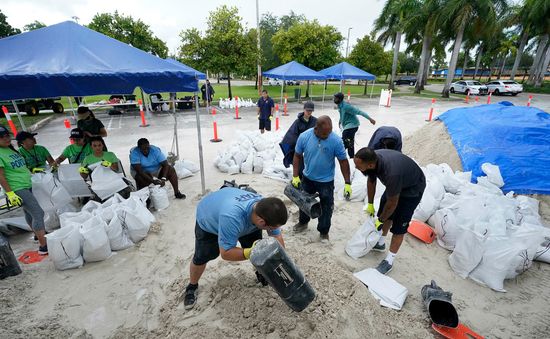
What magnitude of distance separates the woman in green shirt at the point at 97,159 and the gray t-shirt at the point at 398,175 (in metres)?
3.96

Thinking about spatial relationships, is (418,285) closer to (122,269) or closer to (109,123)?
(122,269)

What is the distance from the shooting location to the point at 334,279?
2.71 meters

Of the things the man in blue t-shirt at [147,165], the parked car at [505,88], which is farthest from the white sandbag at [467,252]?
the parked car at [505,88]

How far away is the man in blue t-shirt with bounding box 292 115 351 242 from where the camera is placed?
10.5 feet

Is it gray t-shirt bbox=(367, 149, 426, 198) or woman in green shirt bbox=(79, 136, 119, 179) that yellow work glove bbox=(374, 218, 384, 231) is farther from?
woman in green shirt bbox=(79, 136, 119, 179)

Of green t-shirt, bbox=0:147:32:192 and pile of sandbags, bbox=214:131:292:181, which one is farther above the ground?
green t-shirt, bbox=0:147:32:192

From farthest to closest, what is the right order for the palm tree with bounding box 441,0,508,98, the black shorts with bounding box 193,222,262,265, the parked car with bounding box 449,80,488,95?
the parked car with bounding box 449,80,488,95
the palm tree with bounding box 441,0,508,98
the black shorts with bounding box 193,222,262,265

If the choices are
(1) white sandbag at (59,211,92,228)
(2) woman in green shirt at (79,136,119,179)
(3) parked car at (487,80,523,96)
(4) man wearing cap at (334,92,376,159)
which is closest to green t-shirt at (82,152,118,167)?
(2) woman in green shirt at (79,136,119,179)

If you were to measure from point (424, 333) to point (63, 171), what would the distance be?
5.18 meters

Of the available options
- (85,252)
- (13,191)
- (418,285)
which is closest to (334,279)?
(418,285)

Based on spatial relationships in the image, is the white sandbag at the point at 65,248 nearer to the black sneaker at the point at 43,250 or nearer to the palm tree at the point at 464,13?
the black sneaker at the point at 43,250

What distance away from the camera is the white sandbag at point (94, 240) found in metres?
3.10

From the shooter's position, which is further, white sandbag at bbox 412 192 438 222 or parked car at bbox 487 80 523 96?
parked car at bbox 487 80 523 96

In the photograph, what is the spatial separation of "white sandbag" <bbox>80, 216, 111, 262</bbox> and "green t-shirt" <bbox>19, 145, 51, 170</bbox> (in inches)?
75.0
